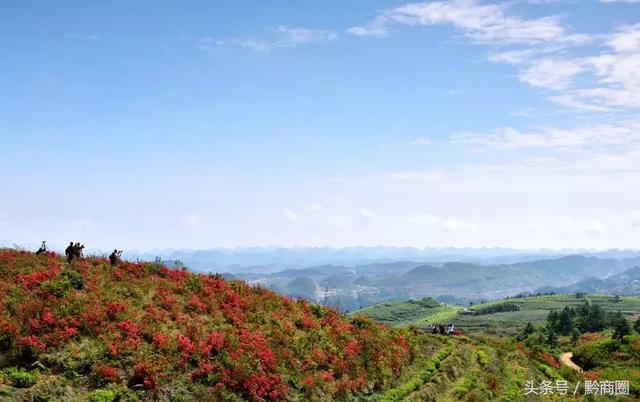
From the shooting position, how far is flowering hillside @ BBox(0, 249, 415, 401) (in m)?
24.3

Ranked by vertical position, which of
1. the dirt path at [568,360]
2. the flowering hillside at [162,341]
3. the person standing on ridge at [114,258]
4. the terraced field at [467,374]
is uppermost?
the person standing on ridge at [114,258]

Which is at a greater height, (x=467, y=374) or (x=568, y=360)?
(x=467, y=374)

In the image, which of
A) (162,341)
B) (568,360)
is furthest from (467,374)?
(568,360)

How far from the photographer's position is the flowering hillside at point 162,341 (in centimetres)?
2428

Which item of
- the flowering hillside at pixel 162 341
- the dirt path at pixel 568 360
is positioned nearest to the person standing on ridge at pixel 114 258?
the flowering hillside at pixel 162 341

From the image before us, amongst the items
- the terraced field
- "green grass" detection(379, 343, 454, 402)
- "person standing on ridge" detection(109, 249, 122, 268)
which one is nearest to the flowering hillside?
"person standing on ridge" detection(109, 249, 122, 268)

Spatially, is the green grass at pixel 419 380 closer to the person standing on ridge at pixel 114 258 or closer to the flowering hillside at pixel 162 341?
the flowering hillside at pixel 162 341

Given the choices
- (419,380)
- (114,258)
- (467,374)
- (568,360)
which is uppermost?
(114,258)

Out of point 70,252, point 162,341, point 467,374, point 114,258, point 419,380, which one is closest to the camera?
point 162,341

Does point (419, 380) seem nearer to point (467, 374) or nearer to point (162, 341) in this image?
point (467, 374)

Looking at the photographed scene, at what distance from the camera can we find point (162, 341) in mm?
27297

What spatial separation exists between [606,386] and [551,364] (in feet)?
37.5

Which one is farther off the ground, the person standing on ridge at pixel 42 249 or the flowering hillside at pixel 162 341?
the person standing on ridge at pixel 42 249

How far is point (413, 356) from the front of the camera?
132 feet
